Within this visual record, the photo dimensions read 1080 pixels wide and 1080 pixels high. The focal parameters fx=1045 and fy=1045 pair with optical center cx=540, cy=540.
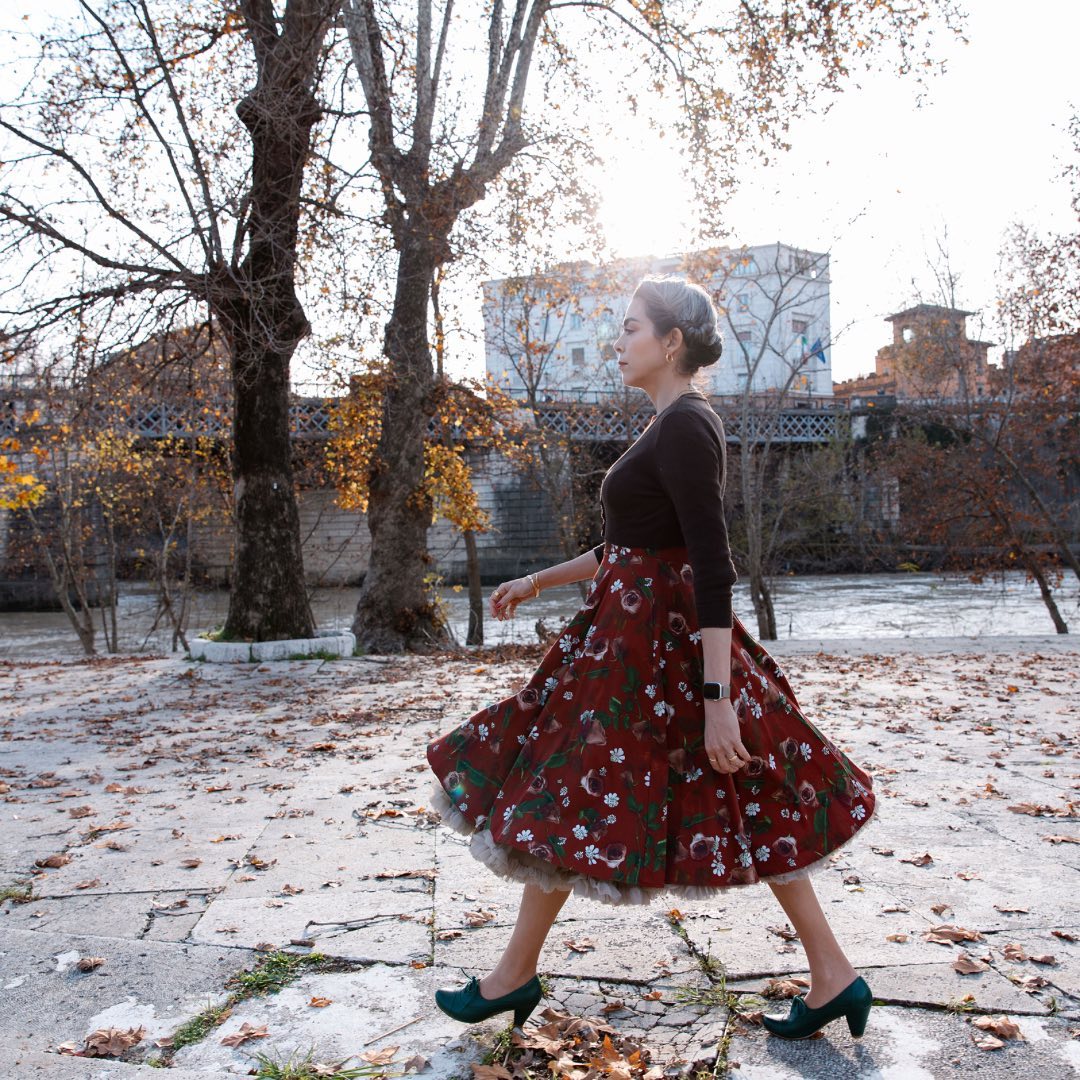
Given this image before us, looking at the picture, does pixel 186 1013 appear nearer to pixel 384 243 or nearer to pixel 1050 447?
pixel 384 243

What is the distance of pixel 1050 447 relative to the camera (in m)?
19.2

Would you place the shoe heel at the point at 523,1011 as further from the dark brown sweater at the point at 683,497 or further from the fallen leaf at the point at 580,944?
the dark brown sweater at the point at 683,497

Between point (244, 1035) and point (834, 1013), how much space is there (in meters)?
1.33

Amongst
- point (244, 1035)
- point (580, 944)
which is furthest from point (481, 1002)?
point (580, 944)

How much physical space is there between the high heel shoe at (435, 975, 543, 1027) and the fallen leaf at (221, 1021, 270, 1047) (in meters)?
0.41

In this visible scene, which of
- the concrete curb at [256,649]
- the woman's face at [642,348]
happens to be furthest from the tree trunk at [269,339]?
the woman's face at [642,348]

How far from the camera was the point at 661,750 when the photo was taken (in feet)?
7.45

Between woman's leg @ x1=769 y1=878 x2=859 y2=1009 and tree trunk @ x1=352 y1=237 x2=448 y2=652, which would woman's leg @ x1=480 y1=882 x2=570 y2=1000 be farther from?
tree trunk @ x1=352 y1=237 x2=448 y2=652

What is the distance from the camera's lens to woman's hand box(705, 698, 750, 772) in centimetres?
219

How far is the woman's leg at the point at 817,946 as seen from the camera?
2309 millimetres

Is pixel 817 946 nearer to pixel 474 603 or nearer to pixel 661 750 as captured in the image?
pixel 661 750

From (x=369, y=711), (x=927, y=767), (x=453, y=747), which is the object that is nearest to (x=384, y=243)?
(x=369, y=711)

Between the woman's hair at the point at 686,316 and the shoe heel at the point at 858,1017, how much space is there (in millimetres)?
1486

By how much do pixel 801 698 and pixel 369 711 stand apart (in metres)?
3.14
